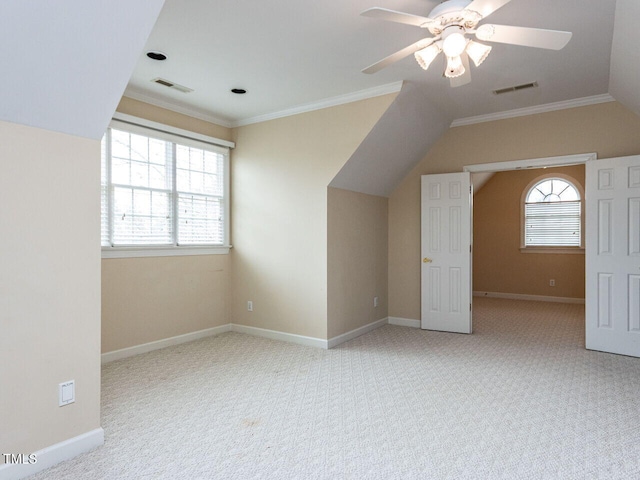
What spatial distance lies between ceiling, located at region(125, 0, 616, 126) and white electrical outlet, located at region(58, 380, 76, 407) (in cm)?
233

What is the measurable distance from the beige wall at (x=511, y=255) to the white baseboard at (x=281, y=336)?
5.18 m

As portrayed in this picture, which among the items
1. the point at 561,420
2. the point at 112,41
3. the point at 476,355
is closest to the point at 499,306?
the point at 476,355

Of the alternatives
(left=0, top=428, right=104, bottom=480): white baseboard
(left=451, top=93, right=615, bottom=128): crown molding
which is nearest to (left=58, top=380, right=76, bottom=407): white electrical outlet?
(left=0, top=428, right=104, bottom=480): white baseboard

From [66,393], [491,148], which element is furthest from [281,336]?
[491,148]

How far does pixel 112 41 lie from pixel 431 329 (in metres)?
4.63

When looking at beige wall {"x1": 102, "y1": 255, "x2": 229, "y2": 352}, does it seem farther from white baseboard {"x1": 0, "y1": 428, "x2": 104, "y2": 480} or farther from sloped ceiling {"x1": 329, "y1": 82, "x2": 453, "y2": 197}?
sloped ceiling {"x1": 329, "y1": 82, "x2": 453, "y2": 197}

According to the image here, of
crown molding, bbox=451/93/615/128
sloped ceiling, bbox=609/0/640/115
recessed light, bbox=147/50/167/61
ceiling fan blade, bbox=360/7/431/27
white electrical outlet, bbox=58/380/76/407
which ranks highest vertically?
crown molding, bbox=451/93/615/128

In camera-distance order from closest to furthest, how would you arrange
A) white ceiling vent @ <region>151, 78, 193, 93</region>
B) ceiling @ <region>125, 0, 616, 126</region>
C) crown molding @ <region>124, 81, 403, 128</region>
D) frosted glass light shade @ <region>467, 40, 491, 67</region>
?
frosted glass light shade @ <region>467, 40, 491, 67</region>, ceiling @ <region>125, 0, 616, 126</region>, white ceiling vent @ <region>151, 78, 193, 93</region>, crown molding @ <region>124, 81, 403, 128</region>

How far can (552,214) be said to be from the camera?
7613 millimetres

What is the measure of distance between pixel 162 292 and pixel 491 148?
428 centimetres

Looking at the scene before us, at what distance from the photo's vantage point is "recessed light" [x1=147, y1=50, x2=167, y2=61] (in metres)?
3.21

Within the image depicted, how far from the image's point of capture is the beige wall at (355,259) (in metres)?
4.48

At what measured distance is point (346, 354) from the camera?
4152mm

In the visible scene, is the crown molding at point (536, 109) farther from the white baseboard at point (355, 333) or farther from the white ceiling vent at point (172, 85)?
the white ceiling vent at point (172, 85)
